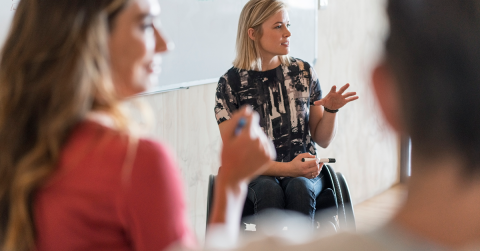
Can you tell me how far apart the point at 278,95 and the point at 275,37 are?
269 mm

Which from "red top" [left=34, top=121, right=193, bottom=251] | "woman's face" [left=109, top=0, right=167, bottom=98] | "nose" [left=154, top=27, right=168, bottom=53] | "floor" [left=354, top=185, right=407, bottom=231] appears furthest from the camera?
"floor" [left=354, top=185, right=407, bottom=231]

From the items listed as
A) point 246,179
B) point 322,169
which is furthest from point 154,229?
point 322,169

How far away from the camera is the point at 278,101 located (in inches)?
79.5

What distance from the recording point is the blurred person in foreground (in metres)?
0.44

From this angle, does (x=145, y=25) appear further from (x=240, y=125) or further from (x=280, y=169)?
(x=280, y=169)

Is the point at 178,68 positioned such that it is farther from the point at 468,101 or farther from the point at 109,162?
the point at 468,101

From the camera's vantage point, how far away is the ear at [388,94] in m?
0.50

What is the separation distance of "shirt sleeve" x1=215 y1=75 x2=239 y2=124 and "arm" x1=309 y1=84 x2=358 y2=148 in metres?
0.37

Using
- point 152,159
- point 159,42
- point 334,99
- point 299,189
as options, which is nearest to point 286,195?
point 299,189

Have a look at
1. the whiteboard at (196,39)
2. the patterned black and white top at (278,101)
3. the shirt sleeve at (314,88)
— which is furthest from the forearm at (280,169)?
the whiteboard at (196,39)

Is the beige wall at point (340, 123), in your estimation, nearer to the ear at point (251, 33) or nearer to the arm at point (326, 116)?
the arm at point (326, 116)

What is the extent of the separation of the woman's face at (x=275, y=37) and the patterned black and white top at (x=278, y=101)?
9cm

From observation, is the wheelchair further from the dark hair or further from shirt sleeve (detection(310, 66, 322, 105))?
the dark hair

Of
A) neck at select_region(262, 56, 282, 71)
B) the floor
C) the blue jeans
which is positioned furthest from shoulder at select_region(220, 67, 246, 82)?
the floor
